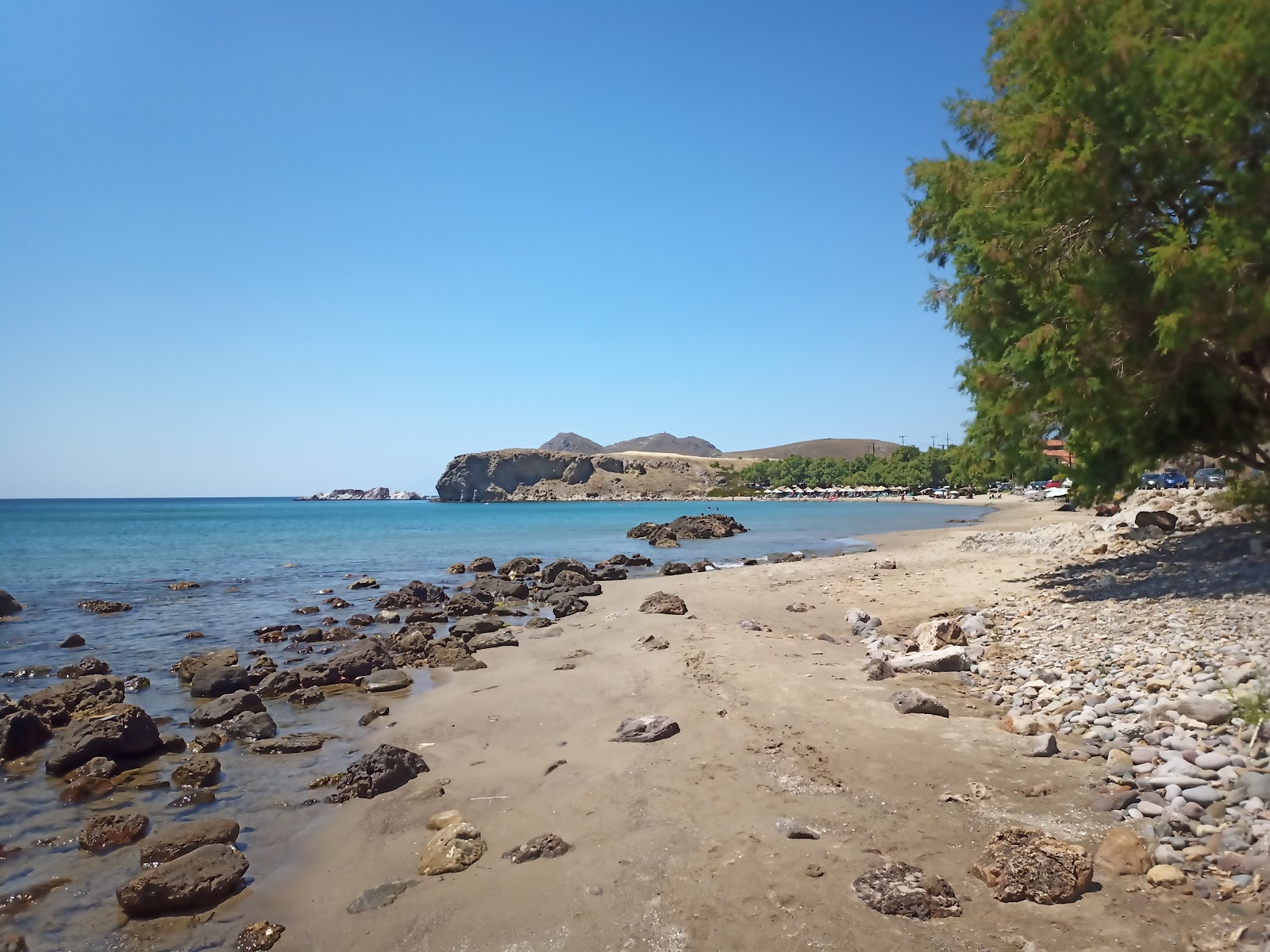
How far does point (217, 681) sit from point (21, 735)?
289 centimetres

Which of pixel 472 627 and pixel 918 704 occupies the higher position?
pixel 918 704

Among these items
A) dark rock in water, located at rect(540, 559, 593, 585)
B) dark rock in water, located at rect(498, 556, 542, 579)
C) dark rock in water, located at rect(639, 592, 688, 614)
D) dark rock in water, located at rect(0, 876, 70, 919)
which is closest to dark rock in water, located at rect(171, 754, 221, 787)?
dark rock in water, located at rect(0, 876, 70, 919)

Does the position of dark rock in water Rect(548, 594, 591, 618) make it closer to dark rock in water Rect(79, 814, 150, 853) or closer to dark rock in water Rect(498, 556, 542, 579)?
dark rock in water Rect(498, 556, 542, 579)

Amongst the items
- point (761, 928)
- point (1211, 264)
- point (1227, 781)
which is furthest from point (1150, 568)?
point (761, 928)

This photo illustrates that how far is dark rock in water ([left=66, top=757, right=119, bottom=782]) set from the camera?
28.2 feet

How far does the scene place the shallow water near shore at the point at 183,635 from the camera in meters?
6.49

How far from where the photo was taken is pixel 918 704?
8367 millimetres

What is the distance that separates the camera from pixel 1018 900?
4543mm

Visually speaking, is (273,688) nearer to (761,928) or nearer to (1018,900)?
(761,928)

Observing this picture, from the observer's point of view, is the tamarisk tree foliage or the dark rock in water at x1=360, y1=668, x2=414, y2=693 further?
the dark rock in water at x1=360, y1=668, x2=414, y2=693

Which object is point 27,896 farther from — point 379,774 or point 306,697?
point 306,697

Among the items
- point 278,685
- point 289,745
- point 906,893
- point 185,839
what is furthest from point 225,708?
point 906,893

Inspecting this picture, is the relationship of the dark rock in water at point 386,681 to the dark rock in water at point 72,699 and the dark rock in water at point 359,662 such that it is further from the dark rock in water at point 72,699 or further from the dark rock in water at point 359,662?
the dark rock in water at point 72,699

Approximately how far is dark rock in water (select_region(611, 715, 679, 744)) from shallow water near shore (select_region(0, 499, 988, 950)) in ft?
10.9
